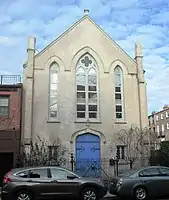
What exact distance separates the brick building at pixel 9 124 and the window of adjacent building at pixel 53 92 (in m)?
2.67

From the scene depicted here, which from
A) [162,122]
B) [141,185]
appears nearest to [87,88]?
[141,185]

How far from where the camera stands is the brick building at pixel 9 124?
81.7ft

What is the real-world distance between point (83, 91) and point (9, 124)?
674 cm

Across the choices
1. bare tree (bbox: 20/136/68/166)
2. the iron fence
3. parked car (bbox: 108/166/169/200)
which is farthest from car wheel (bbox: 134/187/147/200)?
the iron fence

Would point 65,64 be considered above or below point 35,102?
above

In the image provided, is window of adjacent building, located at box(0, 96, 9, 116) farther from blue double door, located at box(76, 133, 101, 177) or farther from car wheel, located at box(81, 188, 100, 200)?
car wheel, located at box(81, 188, 100, 200)

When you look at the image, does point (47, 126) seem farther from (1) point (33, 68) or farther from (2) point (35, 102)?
(1) point (33, 68)

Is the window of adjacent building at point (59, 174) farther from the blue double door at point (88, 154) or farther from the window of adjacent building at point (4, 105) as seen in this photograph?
the window of adjacent building at point (4, 105)

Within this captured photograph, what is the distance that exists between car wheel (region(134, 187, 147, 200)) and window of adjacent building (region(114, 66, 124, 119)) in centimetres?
1280

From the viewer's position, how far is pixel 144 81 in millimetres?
29125

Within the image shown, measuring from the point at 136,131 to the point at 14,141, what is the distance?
32.3ft

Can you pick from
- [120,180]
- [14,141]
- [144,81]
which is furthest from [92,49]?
[120,180]

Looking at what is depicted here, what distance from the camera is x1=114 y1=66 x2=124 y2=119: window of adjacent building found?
28.6 m

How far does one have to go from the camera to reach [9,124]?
25.3 m
